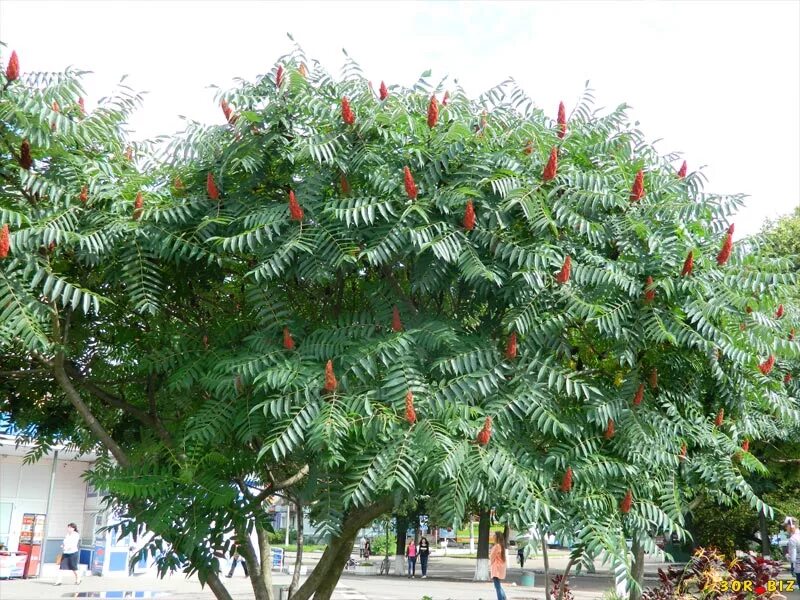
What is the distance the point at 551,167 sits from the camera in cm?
634

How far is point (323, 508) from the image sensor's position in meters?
6.34

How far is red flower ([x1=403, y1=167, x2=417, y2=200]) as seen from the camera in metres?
6.17

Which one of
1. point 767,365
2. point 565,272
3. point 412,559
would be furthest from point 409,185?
point 412,559

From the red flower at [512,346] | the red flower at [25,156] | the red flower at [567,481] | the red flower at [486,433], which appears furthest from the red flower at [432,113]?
the red flower at [25,156]

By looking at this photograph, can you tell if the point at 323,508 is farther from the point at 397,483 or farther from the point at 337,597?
the point at 337,597

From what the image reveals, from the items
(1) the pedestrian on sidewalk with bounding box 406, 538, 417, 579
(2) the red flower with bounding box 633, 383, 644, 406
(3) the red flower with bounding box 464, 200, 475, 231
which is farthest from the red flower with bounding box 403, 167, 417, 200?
(1) the pedestrian on sidewalk with bounding box 406, 538, 417, 579

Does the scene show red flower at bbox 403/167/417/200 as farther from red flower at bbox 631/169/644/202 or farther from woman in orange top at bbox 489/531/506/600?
woman in orange top at bbox 489/531/506/600

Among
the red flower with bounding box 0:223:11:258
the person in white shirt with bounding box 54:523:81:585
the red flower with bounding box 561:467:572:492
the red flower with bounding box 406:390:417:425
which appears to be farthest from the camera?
the person in white shirt with bounding box 54:523:81:585

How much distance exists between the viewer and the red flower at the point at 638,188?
6.47 m

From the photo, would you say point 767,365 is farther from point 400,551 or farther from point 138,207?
point 400,551

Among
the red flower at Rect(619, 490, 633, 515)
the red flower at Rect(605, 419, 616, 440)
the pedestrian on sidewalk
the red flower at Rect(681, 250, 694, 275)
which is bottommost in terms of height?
the pedestrian on sidewalk

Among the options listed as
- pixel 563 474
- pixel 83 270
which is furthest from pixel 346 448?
pixel 83 270

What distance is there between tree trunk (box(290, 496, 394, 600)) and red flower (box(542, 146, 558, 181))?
124 inches

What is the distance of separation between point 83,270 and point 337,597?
16983mm
